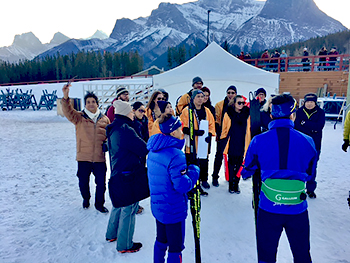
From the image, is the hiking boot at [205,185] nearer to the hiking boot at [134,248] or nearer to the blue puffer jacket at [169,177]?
the hiking boot at [134,248]

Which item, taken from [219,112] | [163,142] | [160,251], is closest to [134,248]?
[160,251]

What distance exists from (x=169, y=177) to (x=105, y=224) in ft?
6.15

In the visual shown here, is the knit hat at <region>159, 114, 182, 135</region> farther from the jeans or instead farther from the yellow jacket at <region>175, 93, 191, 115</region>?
the yellow jacket at <region>175, 93, 191, 115</region>

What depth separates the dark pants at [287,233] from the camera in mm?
1760

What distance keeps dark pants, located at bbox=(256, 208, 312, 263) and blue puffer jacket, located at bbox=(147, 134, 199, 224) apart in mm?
645

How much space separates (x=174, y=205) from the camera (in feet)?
6.42

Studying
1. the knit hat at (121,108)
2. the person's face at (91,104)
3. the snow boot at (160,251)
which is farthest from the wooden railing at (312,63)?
the snow boot at (160,251)

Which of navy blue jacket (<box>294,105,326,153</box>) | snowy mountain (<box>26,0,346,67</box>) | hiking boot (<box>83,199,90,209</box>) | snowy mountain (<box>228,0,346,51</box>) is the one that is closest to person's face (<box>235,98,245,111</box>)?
navy blue jacket (<box>294,105,326,153</box>)

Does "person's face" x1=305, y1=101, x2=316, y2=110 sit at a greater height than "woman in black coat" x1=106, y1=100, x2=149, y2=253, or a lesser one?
greater

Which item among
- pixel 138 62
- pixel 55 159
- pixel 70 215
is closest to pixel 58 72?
pixel 138 62

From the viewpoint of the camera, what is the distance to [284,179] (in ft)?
5.77

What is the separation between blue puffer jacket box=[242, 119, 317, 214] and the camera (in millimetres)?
1733

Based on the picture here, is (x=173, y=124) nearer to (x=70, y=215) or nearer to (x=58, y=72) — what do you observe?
(x=70, y=215)

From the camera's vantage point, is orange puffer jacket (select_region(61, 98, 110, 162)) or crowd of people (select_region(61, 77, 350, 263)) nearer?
crowd of people (select_region(61, 77, 350, 263))
